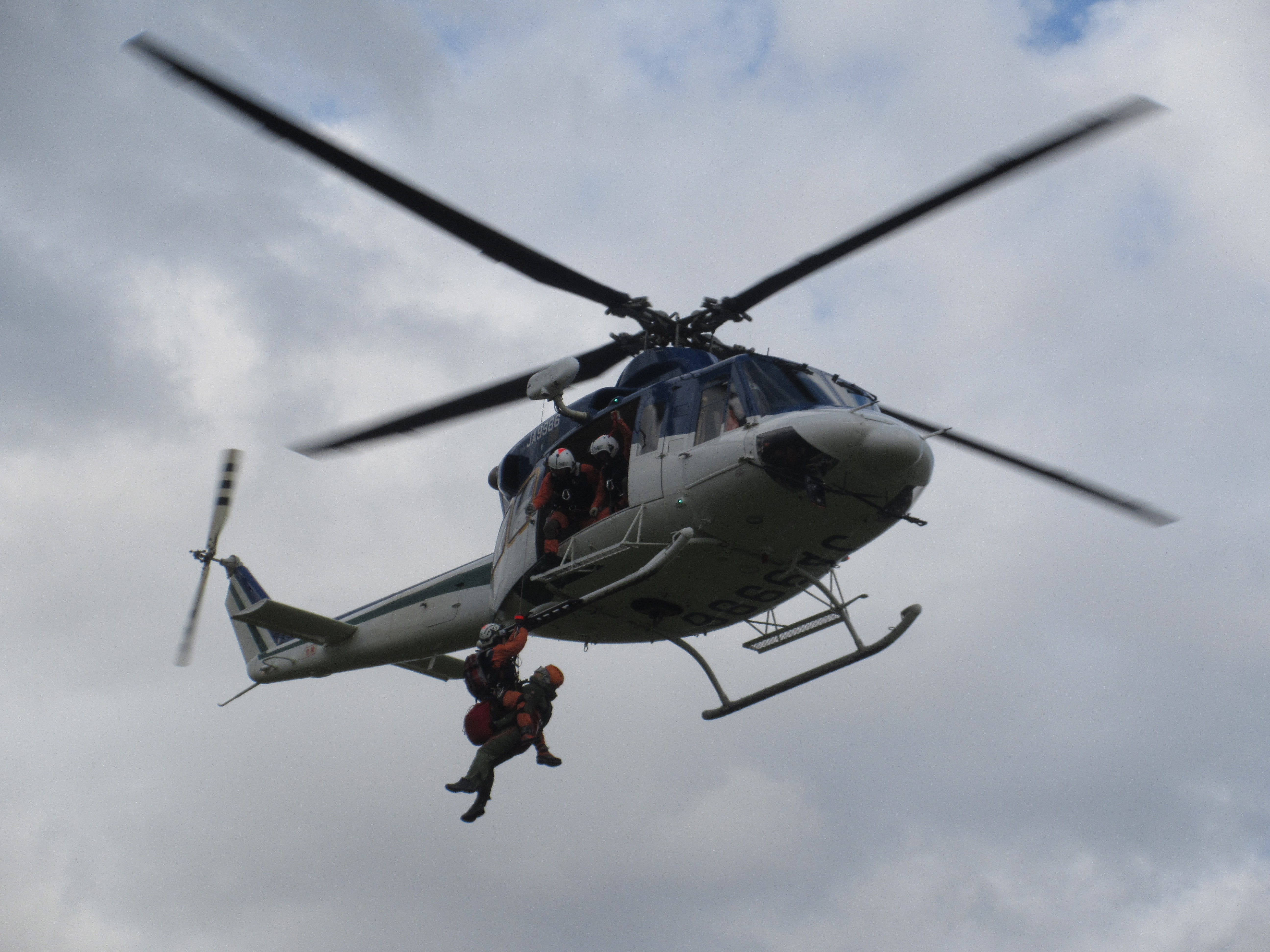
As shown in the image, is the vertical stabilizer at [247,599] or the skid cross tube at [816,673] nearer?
the skid cross tube at [816,673]

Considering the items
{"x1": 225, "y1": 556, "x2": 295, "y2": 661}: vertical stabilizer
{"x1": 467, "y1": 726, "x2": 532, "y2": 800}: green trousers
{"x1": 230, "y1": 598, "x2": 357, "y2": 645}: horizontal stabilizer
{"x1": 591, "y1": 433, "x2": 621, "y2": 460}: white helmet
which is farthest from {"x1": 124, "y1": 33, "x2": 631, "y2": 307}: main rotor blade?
{"x1": 225, "y1": 556, "x2": 295, "y2": 661}: vertical stabilizer

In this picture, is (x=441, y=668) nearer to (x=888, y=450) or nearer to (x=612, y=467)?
(x=612, y=467)

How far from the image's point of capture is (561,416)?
1277cm

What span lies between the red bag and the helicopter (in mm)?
882

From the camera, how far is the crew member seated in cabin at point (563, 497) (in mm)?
12500

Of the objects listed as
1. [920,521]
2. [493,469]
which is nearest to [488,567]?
[493,469]

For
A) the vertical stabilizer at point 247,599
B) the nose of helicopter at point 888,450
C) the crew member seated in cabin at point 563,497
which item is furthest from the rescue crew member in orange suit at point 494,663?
the vertical stabilizer at point 247,599

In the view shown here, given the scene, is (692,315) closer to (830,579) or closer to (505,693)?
(830,579)

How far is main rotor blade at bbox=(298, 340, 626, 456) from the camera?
46.3 feet

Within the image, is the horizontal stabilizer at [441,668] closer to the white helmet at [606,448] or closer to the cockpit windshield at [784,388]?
the white helmet at [606,448]

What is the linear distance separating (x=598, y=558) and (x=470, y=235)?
11.4 ft

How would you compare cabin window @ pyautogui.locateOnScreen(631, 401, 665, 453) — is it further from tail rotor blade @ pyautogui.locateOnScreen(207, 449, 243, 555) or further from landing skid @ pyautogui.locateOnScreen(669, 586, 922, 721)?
tail rotor blade @ pyautogui.locateOnScreen(207, 449, 243, 555)

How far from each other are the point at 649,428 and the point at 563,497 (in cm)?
132

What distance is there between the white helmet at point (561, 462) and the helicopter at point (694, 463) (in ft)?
0.50
